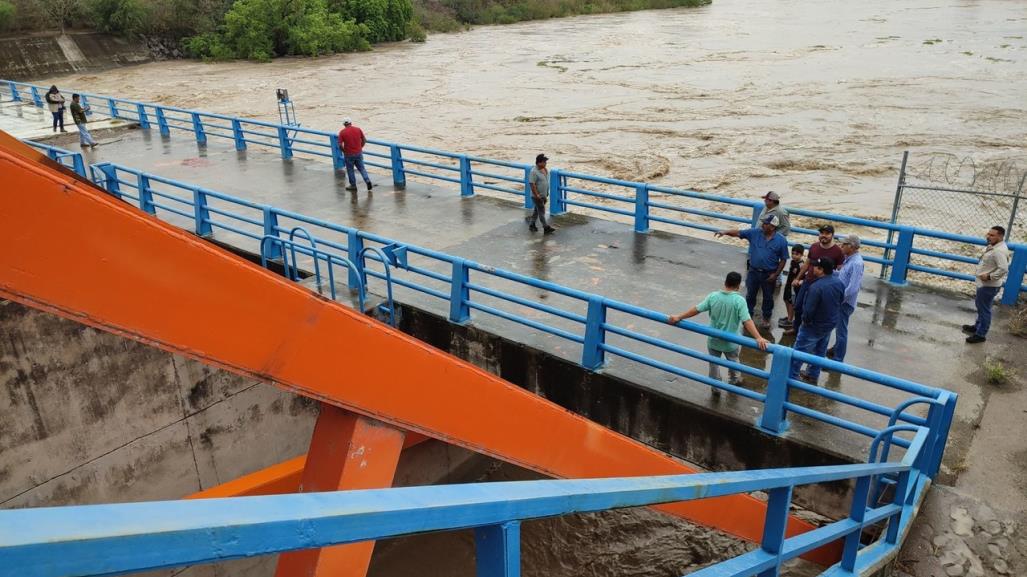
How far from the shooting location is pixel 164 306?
3.21 meters

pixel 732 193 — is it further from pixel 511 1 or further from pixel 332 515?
pixel 511 1

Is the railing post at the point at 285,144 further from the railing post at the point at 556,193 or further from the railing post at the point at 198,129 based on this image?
the railing post at the point at 556,193

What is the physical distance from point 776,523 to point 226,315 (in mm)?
2727

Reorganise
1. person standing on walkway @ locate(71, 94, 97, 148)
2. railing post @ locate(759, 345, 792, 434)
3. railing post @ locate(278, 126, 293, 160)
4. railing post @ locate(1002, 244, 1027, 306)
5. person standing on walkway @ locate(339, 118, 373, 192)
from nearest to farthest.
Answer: railing post @ locate(759, 345, 792, 434) → railing post @ locate(1002, 244, 1027, 306) → person standing on walkway @ locate(339, 118, 373, 192) → railing post @ locate(278, 126, 293, 160) → person standing on walkway @ locate(71, 94, 97, 148)

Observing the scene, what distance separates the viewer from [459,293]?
28.6 ft

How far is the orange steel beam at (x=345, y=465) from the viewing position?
4184 millimetres

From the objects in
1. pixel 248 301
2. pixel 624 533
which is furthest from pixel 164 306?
pixel 624 533

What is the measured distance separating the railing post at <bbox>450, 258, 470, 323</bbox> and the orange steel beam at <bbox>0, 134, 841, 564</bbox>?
3273 mm

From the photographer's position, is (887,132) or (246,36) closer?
(887,132)

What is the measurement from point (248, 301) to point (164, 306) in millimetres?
414

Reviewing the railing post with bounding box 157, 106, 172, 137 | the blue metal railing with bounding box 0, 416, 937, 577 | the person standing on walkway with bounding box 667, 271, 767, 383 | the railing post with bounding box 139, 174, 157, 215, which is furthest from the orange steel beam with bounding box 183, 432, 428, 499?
the railing post with bounding box 157, 106, 172, 137

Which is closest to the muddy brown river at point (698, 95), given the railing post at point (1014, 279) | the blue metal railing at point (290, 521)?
the railing post at point (1014, 279)

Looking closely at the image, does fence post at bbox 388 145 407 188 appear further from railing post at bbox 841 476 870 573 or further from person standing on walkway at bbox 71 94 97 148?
railing post at bbox 841 476 870 573

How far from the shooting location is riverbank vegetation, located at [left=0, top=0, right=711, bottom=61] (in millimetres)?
51781
